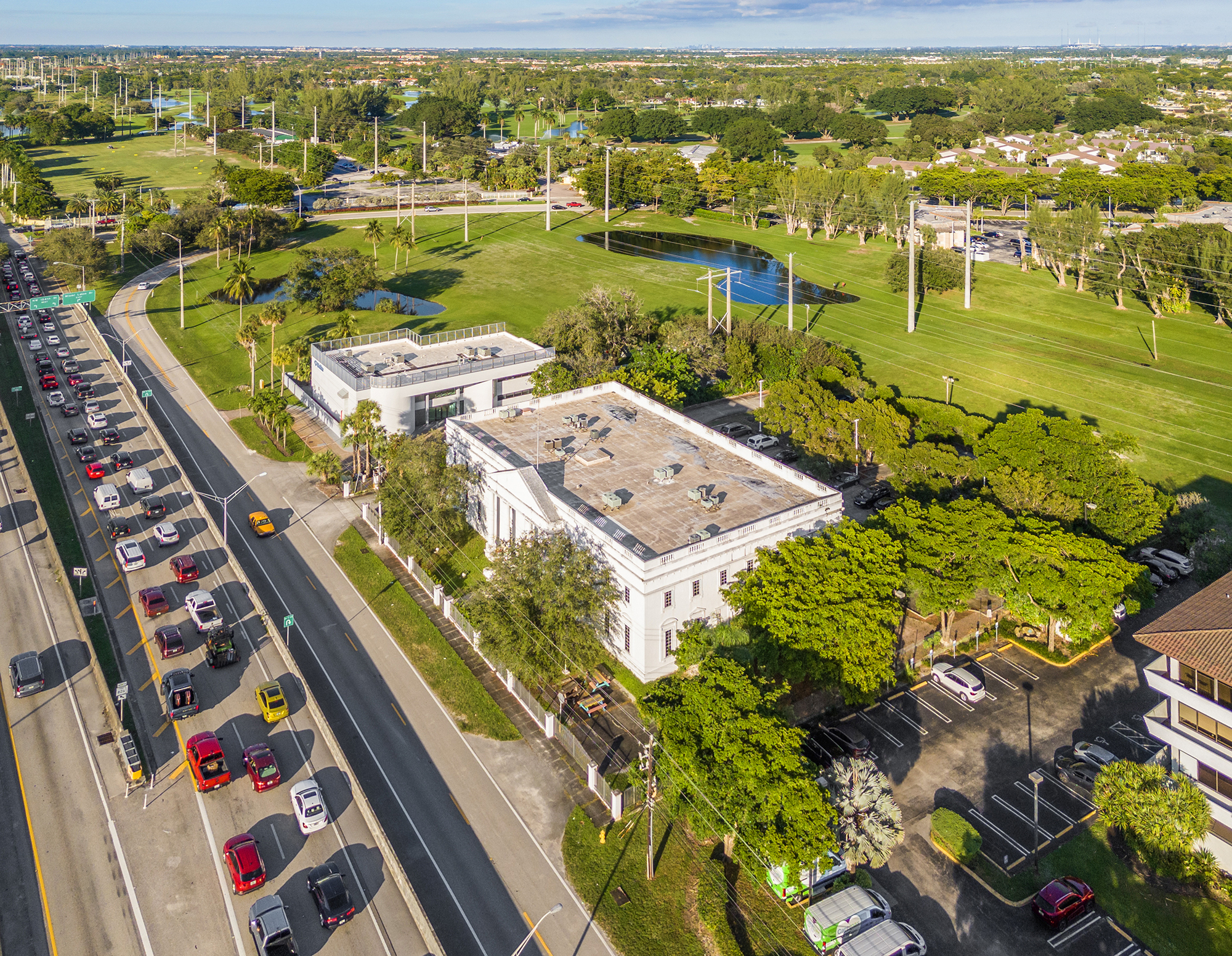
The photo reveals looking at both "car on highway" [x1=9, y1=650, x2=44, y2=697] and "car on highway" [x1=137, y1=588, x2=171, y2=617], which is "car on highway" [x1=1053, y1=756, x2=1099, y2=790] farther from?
"car on highway" [x1=9, y1=650, x2=44, y2=697]

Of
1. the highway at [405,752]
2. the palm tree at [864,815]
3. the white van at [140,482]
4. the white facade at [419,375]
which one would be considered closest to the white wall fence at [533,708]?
the highway at [405,752]

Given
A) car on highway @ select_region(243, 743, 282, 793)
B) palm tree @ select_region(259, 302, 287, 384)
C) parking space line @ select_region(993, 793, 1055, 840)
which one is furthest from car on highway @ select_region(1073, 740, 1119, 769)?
palm tree @ select_region(259, 302, 287, 384)

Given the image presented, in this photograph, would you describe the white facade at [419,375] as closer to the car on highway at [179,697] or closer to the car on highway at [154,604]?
the car on highway at [154,604]

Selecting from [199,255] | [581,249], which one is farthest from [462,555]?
[199,255]

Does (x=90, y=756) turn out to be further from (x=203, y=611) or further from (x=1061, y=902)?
(x=1061, y=902)

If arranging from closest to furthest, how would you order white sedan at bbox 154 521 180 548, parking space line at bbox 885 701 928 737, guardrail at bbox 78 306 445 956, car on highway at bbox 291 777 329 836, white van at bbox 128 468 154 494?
guardrail at bbox 78 306 445 956 → car on highway at bbox 291 777 329 836 → parking space line at bbox 885 701 928 737 → white sedan at bbox 154 521 180 548 → white van at bbox 128 468 154 494

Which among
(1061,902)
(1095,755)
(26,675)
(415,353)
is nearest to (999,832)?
(1061,902)

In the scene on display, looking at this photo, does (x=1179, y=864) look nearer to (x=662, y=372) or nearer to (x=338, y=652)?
(x=338, y=652)
